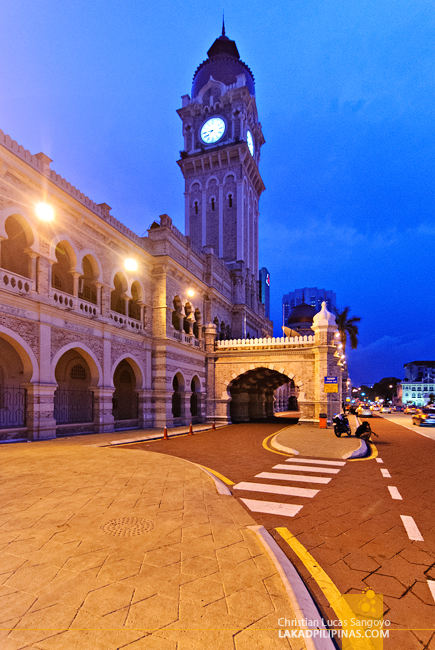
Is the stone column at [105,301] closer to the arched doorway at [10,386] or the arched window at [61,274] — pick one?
the arched window at [61,274]

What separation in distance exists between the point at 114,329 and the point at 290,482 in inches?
522

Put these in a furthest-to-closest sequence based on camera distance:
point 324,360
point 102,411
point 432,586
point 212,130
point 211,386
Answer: point 212,130 → point 211,386 → point 324,360 → point 102,411 → point 432,586

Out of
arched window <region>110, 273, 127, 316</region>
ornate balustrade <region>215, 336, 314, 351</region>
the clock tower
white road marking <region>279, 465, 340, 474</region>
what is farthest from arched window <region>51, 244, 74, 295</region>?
the clock tower

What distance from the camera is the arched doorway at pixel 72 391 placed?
19297 mm

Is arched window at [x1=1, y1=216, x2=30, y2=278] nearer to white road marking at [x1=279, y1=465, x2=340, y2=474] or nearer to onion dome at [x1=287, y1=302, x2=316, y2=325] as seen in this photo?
white road marking at [x1=279, y1=465, x2=340, y2=474]

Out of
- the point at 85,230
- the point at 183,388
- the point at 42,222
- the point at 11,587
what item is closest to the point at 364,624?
the point at 11,587

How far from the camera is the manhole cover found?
4.30m

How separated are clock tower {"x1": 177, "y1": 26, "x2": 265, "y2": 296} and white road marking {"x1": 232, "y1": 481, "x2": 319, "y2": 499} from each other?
107 ft

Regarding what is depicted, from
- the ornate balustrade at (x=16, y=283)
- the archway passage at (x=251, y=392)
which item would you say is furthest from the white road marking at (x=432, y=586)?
the archway passage at (x=251, y=392)

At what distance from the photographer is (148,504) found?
215 inches

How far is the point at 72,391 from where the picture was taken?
20125 millimetres

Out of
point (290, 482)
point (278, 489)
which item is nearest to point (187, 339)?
point (290, 482)

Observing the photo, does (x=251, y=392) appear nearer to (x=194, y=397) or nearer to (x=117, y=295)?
(x=194, y=397)

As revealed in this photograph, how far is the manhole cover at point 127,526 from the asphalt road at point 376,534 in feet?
5.44
